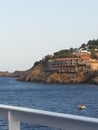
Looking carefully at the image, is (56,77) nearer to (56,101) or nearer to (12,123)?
(56,101)

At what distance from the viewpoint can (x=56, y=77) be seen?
5349 inches

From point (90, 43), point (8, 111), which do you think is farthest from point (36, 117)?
point (90, 43)

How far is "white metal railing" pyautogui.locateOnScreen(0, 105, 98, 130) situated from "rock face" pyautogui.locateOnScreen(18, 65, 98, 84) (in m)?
119

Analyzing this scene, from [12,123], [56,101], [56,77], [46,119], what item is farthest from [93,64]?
[46,119]

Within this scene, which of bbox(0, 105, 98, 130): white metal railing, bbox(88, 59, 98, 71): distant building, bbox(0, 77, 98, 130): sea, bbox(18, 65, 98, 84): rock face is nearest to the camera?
bbox(0, 105, 98, 130): white metal railing

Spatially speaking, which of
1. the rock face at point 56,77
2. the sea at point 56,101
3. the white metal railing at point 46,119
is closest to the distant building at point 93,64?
the rock face at point 56,77

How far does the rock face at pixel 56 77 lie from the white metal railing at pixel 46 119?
11943cm

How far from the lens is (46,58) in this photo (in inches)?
5920

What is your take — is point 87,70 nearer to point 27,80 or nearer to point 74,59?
point 74,59

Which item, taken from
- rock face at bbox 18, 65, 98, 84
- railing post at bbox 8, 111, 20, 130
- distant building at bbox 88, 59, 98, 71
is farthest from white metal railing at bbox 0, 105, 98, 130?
distant building at bbox 88, 59, 98, 71

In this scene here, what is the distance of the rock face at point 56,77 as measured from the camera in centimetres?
13050

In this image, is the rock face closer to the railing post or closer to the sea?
the sea

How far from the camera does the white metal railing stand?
2.57 metres

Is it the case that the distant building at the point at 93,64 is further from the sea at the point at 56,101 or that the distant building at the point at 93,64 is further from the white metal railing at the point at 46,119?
the white metal railing at the point at 46,119
